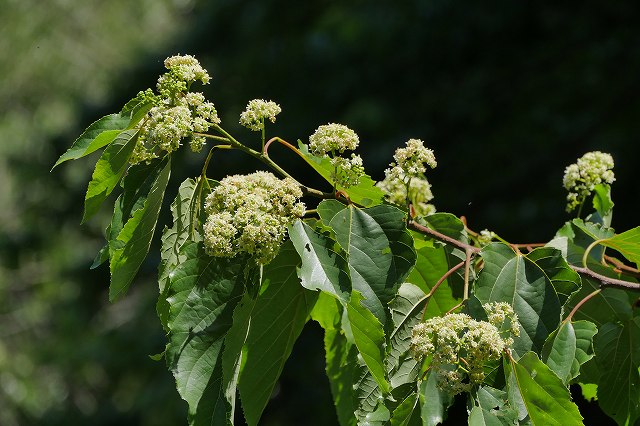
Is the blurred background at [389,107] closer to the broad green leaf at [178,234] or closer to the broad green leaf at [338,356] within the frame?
the broad green leaf at [338,356]

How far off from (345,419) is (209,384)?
1.28 ft

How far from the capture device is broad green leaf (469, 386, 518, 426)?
1251mm

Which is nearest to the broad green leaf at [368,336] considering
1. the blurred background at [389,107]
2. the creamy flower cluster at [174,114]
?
the creamy flower cluster at [174,114]

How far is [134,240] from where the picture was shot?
4.90 ft

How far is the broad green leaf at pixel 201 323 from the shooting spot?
1.34 meters

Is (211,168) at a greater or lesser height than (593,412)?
greater

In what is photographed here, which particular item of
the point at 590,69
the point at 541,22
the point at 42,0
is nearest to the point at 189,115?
the point at 590,69

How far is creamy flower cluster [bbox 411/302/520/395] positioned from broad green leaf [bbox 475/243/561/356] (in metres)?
0.13

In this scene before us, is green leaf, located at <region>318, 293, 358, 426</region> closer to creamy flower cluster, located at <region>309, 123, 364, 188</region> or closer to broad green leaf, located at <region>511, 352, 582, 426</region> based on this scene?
creamy flower cluster, located at <region>309, 123, 364, 188</region>

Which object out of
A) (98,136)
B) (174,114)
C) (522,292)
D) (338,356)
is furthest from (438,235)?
(98,136)

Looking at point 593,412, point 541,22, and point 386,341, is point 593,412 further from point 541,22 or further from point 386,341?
point 386,341

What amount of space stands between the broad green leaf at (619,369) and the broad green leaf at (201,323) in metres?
0.70

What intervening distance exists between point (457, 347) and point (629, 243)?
0.58m

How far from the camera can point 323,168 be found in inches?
61.1
